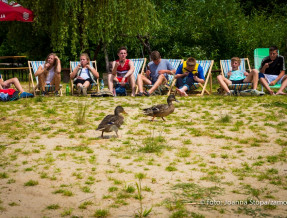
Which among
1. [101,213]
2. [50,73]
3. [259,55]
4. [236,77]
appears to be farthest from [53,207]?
[259,55]

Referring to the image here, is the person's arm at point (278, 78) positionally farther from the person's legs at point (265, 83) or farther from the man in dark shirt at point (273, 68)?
the person's legs at point (265, 83)

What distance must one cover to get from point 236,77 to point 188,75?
52.1 inches

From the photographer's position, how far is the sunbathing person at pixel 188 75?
11.4 m

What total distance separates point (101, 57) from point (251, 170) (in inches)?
697

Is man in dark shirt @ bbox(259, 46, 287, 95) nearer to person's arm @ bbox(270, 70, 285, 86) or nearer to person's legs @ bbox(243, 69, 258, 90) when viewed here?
person's arm @ bbox(270, 70, 285, 86)

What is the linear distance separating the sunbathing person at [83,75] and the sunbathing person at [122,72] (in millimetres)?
493

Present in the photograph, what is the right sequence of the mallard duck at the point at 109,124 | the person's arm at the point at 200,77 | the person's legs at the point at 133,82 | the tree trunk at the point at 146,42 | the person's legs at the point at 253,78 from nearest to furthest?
the mallard duck at the point at 109,124
the person's legs at the point at 253,78
the person's arm at the point at 200,77
the person's legs at the point at 133,82
the tree trunk at the point at 146,42

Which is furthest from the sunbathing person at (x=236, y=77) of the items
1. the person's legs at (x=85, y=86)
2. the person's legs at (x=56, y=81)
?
the person's legs at (x=56, y=81)

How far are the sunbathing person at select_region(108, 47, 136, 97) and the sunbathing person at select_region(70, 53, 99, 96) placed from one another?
49cm

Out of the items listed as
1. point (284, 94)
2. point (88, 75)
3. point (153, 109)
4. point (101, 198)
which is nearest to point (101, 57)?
point (88, 75)

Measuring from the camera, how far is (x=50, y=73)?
1201 centimetres

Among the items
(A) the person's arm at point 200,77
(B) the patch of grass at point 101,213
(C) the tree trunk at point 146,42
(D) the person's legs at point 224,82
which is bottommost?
(B) the patch of grass at point 101,213

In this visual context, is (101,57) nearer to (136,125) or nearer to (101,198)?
(136,125)

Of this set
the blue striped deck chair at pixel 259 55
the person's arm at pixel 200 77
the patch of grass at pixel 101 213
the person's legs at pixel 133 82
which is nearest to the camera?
the patch of grass at pixel 101 213
